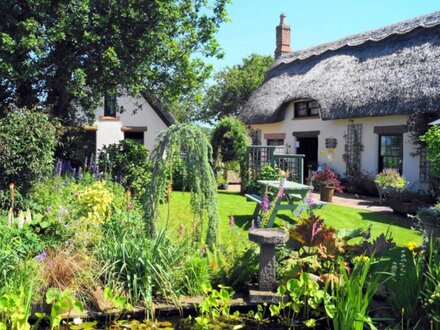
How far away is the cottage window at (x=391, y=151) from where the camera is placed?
45.3ft

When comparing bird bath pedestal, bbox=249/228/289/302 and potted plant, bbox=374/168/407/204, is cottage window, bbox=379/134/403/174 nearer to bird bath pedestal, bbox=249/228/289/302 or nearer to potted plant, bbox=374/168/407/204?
potted plant, bbox=374/168/407/204

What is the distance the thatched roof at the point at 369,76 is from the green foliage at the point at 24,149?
33.3 ft

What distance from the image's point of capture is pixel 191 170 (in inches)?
178

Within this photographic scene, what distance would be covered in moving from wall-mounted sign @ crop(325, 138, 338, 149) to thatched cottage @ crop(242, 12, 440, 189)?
37 mm

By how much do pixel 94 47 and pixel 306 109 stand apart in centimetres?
1079

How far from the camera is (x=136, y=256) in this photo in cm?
359

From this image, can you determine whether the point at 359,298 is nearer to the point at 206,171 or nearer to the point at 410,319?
the point at 410,319

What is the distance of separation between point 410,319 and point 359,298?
20.1 inches

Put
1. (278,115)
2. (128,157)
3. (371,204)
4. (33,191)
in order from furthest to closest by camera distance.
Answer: (278,115), (371,204), (128,157), (33,191)

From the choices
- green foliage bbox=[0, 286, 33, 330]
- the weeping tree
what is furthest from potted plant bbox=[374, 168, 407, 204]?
green foliage bbox=[0, 286, 33, 330]

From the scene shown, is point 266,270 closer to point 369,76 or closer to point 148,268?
point 148,268

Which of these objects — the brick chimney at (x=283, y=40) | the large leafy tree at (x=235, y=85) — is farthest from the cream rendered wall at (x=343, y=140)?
the large leafy tree at (x=235, y=85)

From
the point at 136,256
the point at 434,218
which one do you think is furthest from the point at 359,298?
the point at 434,218

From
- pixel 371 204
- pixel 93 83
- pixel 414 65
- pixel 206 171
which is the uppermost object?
pixel 414 65
